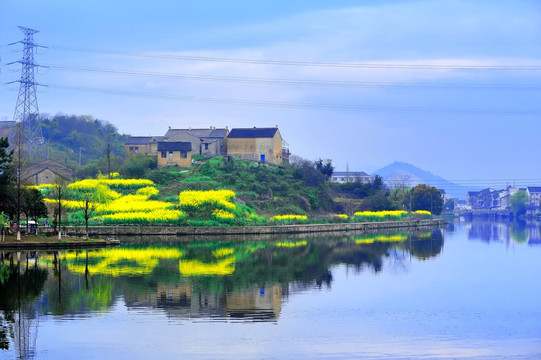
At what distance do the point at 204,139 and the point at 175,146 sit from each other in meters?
7.94

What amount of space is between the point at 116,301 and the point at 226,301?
382 cm

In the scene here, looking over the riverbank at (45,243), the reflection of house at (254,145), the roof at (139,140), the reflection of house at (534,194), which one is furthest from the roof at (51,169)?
the reflection of house at (534,194)

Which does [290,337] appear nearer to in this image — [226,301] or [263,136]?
[226,301]

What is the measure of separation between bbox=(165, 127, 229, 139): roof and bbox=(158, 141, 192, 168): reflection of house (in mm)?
8006

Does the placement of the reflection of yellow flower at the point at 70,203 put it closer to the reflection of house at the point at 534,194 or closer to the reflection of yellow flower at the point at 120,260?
the reflection of yellow flower at the point at 120,260

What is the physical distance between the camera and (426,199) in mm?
107375

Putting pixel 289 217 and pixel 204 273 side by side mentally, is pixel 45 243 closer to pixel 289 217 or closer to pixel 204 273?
pixel 204 273

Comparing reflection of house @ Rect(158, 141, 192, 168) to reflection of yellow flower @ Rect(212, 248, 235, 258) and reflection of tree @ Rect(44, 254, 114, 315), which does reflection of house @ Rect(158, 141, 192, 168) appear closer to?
reflection of yellow flower @ Rect(212, 248, 235, 258)

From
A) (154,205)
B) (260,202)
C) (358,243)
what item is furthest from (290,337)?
(260,202)

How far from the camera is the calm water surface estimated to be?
61.2 ft

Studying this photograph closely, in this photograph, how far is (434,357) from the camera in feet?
58.2

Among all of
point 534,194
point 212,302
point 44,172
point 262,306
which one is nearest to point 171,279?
point 212,302

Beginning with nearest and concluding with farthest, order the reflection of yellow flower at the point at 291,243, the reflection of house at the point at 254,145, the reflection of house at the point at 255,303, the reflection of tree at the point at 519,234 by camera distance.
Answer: the reflection of house at the point at 255,303, the reflection of yellow flower at the point at 291,243, the reflection of tree at the point at 519,234, the reflection of house at the point at 254,145

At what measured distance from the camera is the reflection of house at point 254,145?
294ft
